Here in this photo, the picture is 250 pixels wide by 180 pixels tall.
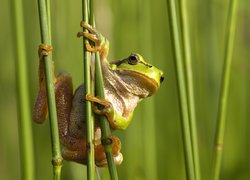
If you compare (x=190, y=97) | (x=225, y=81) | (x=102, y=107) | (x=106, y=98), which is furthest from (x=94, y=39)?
(x=225, y=81)

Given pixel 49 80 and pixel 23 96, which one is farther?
pixel 23 96

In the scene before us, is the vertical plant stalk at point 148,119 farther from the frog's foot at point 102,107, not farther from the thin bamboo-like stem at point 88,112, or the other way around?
the thin bamboo-like stem at point 88,112

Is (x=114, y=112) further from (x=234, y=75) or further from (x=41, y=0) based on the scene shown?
(x=234, y=75)

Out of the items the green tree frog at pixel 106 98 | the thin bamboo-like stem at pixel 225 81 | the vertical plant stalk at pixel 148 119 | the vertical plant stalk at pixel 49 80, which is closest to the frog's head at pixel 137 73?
the green tree frog at pixel 106 98

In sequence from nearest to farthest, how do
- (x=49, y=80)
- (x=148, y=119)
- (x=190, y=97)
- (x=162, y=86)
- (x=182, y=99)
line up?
(x=49, y=80), (x=182, y=99), (x=190, y=97), (x=148, y=119), (x=162, y=86)

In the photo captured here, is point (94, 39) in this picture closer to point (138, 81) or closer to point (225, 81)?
point (138, 81)

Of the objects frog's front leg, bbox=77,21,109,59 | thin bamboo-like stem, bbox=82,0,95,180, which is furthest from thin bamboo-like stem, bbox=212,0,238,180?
thin bamboo-like stem, bbox=82,0,95,180
